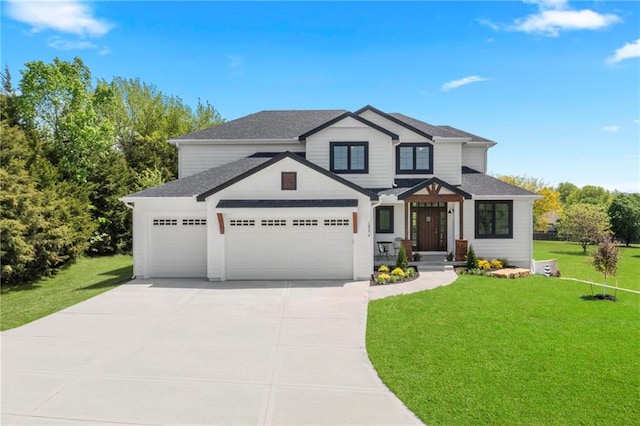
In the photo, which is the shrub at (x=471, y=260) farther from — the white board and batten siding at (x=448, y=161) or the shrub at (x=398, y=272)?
the white board and batten siding at (x=448, y=161)

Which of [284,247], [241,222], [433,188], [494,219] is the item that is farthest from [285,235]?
[494,219]

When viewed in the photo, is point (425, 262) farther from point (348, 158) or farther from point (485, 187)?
point (348, 158)

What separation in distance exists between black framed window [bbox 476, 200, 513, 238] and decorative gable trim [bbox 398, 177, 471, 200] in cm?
168

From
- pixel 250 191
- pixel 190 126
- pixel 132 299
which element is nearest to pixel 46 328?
pixel 132 299

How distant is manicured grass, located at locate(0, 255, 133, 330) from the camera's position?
1157 cm

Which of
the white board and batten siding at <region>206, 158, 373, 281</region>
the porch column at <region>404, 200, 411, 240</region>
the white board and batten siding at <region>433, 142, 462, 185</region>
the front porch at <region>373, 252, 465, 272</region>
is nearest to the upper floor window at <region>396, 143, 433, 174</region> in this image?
the white board and batten siding at <region>433, 142, 462, 185</region>

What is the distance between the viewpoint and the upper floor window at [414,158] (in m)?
19.5

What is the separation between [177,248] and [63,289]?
482 cm

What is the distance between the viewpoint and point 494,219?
18750 mm

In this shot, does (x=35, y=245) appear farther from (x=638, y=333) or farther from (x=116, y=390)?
(x=638, y=333)

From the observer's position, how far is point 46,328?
9.90m

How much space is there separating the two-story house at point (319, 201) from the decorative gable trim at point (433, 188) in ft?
0.20

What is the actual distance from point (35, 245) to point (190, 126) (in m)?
22.7

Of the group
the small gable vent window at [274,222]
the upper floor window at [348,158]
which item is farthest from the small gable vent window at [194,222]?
the upper floor window at [348,158]
